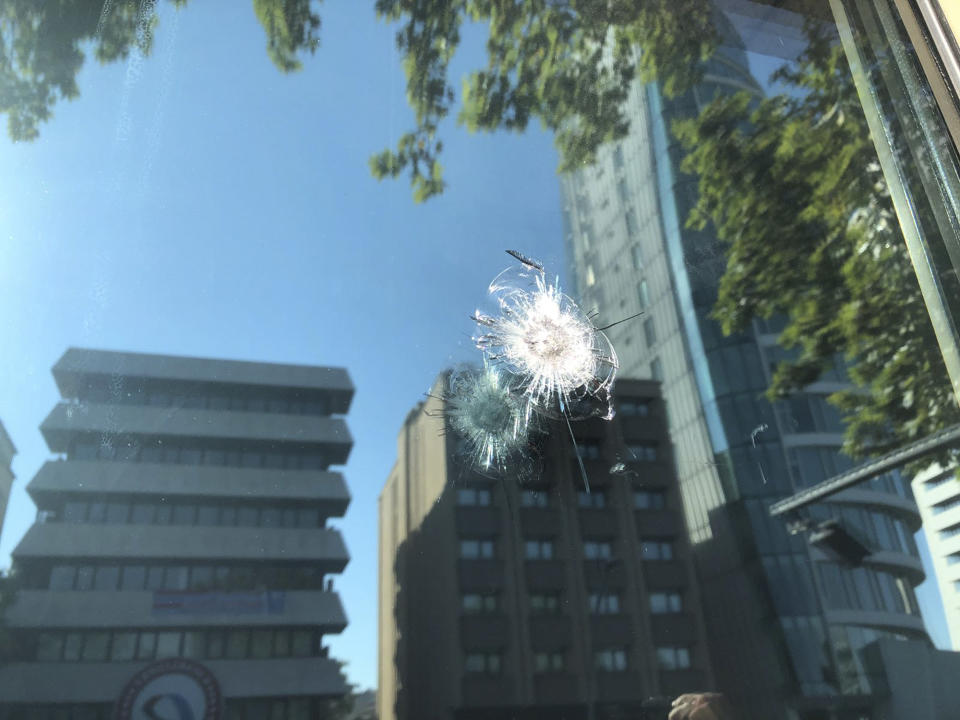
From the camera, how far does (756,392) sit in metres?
1.58

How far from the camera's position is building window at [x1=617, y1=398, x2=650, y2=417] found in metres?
1.53

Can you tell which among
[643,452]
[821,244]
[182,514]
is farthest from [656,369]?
[182,514]

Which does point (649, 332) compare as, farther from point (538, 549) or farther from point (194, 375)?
point (194, 375)

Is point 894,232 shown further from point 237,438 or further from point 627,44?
point 237,438

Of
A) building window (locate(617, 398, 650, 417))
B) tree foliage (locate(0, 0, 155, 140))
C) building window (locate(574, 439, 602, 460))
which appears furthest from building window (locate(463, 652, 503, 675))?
tree foliage (locate(0, 0, 155, 140))

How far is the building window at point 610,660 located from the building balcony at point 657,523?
0.77 feet

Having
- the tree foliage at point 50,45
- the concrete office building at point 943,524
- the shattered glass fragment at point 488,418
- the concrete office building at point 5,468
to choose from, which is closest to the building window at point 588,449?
the shattered glass fragment at point 488,418

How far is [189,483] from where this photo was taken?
1.20 metres

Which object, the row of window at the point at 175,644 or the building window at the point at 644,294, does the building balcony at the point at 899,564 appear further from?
the row of window at the point at 175,644

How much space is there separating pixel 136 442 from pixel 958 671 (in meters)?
1.55

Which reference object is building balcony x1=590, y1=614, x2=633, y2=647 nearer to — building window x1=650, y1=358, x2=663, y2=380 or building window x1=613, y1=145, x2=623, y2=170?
building window x1=650, y1=358, x2=663, y2=380

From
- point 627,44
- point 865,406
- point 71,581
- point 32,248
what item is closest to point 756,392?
point 865,406

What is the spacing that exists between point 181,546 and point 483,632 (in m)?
0.51

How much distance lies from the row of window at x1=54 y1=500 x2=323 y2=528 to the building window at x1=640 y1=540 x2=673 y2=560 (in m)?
0.62
